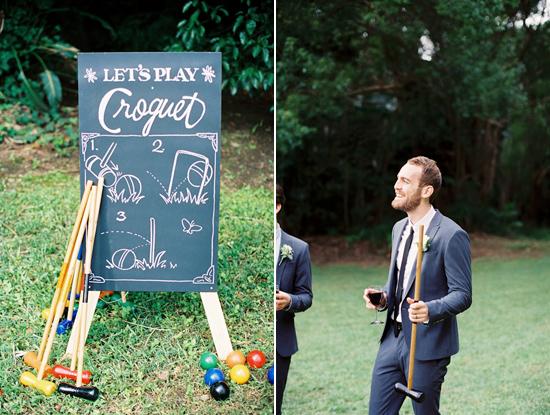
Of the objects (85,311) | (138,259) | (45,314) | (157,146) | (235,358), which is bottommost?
(235,358)

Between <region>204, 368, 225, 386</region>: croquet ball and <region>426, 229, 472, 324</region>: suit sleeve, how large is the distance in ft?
4.89

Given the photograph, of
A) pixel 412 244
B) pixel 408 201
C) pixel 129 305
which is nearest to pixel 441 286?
pixel 412 244

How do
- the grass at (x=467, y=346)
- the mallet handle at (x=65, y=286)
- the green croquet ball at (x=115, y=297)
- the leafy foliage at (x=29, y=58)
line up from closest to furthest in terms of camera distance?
the mallet handle at (x=65, y=286)
the green croquet ball at (x=115, y=297)
the grass at (x=467, y=346)
the leafy foliage at (x=29, y=58)

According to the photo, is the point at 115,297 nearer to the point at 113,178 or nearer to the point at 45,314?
the point at 45,314

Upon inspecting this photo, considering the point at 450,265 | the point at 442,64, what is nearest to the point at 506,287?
the point at 442,64

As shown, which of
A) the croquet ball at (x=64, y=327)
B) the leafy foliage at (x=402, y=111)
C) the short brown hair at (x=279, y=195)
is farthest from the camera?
the leafy foliage at (x=402, y=111)

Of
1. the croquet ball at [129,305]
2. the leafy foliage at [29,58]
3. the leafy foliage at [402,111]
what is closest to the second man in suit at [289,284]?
the croquet ball at [129,305]

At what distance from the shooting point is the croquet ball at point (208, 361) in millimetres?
3760

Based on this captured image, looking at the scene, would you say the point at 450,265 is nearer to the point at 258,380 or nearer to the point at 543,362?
the point at 258,380

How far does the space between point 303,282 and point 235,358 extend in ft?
3.51

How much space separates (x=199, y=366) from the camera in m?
3.87

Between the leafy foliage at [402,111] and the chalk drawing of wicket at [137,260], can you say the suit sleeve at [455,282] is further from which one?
the leafy foliage at [402,111]

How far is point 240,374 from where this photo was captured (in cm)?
367

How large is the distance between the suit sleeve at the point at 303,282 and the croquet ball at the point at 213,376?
3.32 ft
